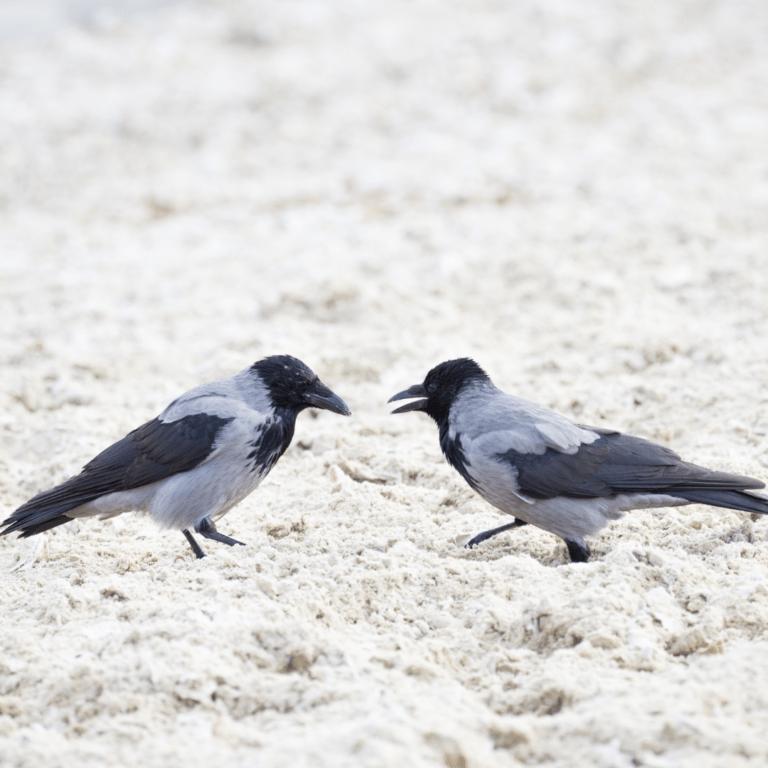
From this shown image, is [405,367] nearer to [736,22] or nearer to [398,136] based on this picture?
[398,136]

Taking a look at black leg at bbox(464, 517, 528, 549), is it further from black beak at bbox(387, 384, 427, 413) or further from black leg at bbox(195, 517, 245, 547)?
black leg at bbox(195, 517, 245, 547)

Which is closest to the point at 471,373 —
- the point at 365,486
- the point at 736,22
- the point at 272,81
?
the point at 365,486

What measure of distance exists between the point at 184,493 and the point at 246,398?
0.62 metres

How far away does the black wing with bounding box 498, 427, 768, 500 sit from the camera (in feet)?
12.7

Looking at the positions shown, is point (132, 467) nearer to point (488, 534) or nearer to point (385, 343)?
Result: point (488, 534)

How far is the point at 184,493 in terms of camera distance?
4.19 m

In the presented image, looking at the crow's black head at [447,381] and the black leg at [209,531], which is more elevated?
the crow's black head at [447,381]

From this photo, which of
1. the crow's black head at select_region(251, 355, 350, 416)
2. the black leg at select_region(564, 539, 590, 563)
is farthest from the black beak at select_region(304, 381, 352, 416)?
the black leg at select_region(564, 539, 590, 563)

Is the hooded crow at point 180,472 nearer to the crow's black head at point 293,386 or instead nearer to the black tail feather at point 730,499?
the crow's black head at point 293,386

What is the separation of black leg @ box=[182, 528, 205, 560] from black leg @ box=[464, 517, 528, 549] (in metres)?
1.24

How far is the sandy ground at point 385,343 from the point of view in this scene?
275 centimetres

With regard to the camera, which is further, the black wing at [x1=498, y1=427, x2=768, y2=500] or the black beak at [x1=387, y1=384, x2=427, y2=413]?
the black beak at [x1=387, y1=384, x2=427, y2=413]

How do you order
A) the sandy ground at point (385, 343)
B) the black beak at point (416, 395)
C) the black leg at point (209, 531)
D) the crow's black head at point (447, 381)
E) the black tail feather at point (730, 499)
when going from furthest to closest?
the black beak at point (416, 395)
the crow's black head at point (447, 381)
the black leg at point (209, 531)
the black tail feather at point (730, 499)
the sandy ground at point (385, 343)

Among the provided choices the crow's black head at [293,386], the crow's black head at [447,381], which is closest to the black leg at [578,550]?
the crow's black head at [447,381]
